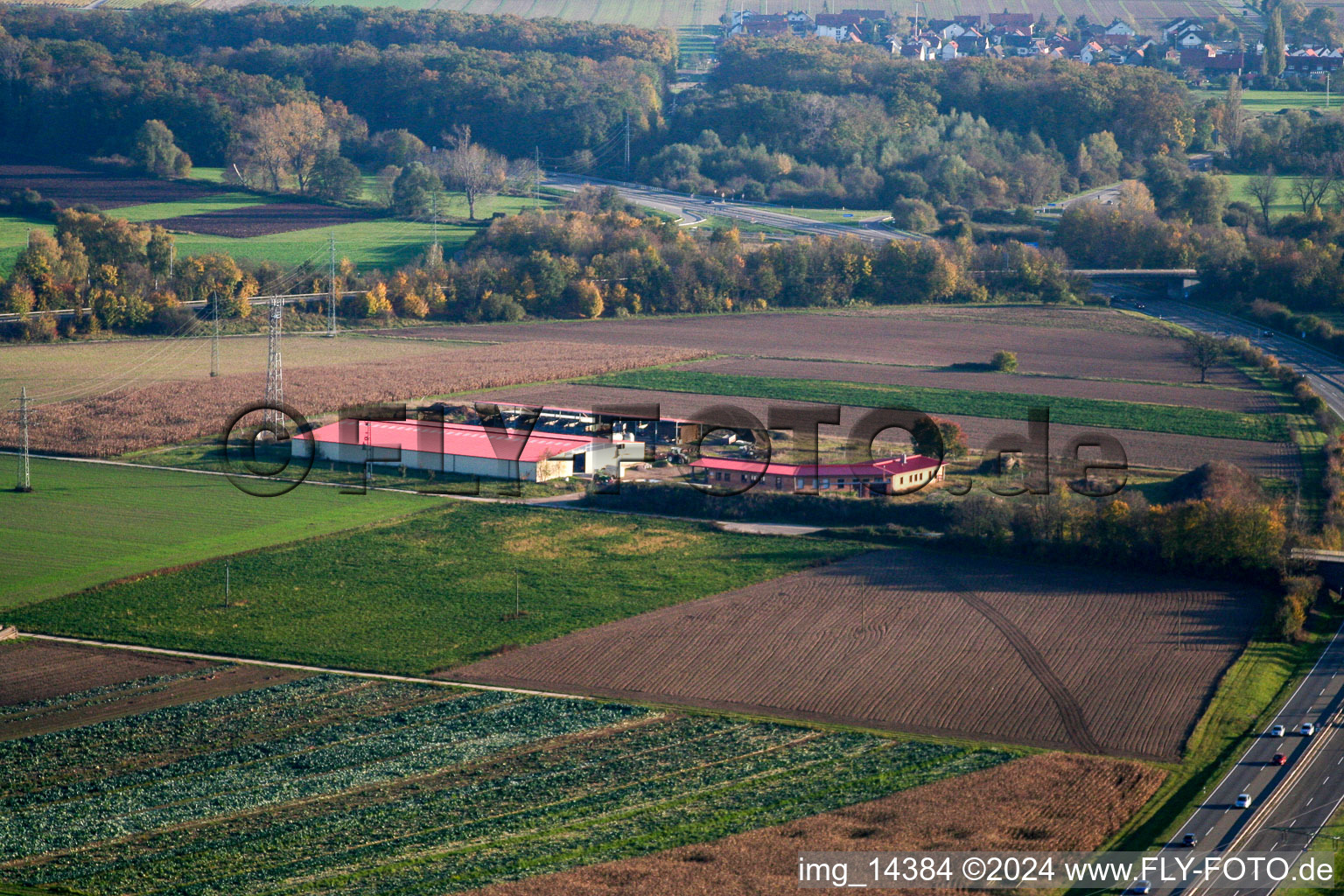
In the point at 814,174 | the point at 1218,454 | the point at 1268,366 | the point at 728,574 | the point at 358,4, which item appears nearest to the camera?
the point at 728,574

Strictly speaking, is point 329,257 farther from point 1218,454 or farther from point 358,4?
point 358,4

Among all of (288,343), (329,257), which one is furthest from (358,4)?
(288,343)

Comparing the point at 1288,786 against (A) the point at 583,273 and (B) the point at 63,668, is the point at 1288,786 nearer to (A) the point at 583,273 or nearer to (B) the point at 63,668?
(B) the point at 63,668

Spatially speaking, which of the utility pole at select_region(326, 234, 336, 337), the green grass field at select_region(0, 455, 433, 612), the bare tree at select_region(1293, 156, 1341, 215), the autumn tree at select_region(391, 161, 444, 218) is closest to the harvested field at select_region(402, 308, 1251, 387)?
the utility pole at select_region(326, 234, 336, 337)

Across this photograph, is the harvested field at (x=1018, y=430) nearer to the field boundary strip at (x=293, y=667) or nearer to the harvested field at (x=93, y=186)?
the field boundary strip at (x=293, y=667)

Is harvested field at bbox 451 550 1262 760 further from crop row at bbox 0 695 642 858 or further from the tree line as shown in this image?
the tree line

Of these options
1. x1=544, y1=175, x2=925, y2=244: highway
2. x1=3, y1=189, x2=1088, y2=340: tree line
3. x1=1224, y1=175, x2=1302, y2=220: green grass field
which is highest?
x1=1224, y1=175, x2=1302, y2=220: green grass field
